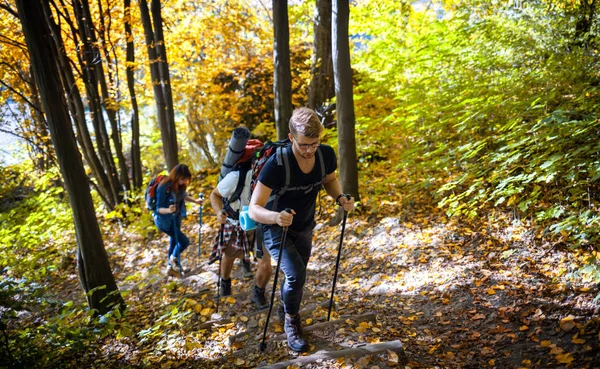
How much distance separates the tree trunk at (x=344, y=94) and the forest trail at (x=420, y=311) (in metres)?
1.38

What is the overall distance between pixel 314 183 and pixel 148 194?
13.1 feet

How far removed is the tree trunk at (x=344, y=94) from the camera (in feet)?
22.1

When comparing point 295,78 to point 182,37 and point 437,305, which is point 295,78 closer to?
point 182,37

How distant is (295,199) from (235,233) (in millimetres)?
1900

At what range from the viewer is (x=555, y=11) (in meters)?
6.51

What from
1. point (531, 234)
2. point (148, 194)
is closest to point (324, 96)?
point (148, 194)

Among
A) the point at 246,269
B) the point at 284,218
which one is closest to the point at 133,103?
the point at 246,269

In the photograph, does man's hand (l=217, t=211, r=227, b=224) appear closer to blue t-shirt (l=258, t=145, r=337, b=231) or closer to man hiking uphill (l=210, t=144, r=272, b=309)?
man hiking uphill (l=210, t=144, r=272, b=309)

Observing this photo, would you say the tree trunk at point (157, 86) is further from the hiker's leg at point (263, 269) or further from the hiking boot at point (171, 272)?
the hiker's leg at point (263, 269)

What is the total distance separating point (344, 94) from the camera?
23.1 ft

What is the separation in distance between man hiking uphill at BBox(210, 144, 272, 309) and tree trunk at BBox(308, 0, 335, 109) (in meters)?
5.94

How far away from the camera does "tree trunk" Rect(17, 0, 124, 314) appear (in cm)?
424

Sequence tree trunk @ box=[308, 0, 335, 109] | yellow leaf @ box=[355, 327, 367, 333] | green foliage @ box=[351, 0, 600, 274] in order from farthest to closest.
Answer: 1. tree trunk @ box=[308, 0, 335, 109]
2. green foliage @ box=[351, 0, 600, 274]
3. yellow leaf @ box=[355, 327, 367, 333]

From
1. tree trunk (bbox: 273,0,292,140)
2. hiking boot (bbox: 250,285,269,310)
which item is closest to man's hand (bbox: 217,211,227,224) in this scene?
hiking boot (bbox: 250,285,269,310)
